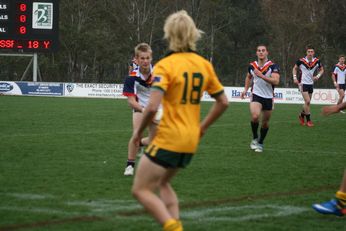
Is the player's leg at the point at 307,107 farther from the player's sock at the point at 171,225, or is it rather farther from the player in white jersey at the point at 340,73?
the player's sock at the point at 171,225

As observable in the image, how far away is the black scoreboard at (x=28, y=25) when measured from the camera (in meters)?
33.8

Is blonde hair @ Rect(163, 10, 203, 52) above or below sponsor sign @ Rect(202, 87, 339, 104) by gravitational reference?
above

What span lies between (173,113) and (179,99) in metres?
0.13

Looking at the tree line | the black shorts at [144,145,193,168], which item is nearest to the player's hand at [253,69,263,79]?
the black shorts at [144,145,193,168]

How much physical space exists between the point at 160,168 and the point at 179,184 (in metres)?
3.87

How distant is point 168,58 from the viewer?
563 centimetres

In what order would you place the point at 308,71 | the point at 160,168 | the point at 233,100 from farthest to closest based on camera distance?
1. the point at 233,100
2. the point at 308,71
3. the point at 160,168

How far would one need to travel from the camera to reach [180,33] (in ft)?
18.6

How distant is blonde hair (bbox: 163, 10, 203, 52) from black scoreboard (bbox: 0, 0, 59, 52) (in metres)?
29.3

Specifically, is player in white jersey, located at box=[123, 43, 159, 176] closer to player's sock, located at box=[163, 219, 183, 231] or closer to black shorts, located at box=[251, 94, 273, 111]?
black shorts, located at box=[251, 94, 273, 111]

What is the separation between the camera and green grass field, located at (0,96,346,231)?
23.4ft

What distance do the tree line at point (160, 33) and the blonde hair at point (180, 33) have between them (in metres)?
53.3


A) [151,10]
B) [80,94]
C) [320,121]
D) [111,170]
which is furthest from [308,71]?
Answer: [151,10]

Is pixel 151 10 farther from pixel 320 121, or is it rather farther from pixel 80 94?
pixel 320 121
